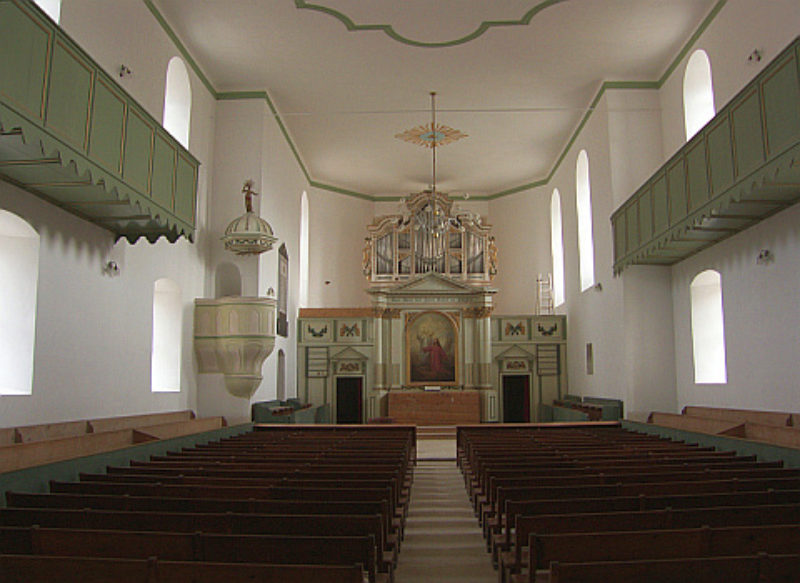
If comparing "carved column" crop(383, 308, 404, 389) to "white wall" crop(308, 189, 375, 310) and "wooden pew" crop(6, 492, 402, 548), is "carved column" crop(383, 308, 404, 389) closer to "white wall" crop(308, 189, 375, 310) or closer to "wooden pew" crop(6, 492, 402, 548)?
"white wall" crop(308, 189, 375, 310)

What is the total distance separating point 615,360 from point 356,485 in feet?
36.9

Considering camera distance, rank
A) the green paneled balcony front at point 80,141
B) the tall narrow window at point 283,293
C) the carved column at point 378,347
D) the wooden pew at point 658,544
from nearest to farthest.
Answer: the wooden pew at point 658,544 → the green paneled balcony front at point 80,141 → the tall narrow window at point 283,293 → the carved column at point 378,347

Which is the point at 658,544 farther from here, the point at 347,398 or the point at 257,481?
the point at 347,398

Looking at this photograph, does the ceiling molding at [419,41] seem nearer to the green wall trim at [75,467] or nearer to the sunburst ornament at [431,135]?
the sunburst ornament at [431,135]

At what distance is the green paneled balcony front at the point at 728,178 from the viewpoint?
8312 millimetres

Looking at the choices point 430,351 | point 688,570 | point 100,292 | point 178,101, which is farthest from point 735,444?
point 430,351

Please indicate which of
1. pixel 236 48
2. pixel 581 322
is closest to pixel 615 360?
pixel 581 322

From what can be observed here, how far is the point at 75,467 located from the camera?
6.77 meters

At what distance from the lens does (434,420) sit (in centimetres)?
2008

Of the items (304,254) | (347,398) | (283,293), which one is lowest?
(347,398)

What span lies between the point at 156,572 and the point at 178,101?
12.8m

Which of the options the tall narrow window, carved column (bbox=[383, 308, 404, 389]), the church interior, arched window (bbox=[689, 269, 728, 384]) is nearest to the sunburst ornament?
the church interior

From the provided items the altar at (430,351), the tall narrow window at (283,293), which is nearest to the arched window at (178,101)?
the tall narrow window at (283,293)

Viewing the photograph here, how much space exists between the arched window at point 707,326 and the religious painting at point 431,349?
872cm
